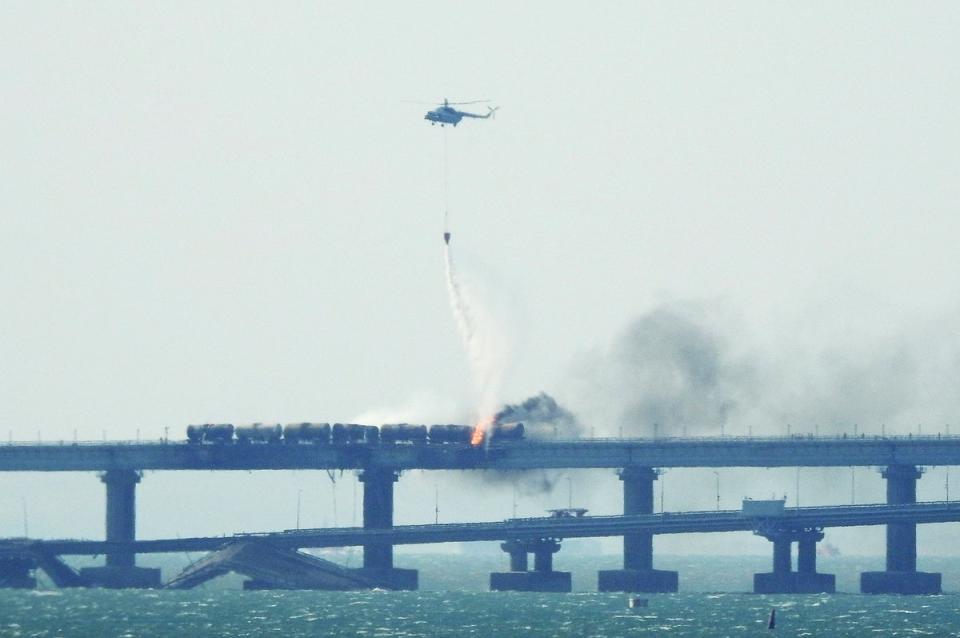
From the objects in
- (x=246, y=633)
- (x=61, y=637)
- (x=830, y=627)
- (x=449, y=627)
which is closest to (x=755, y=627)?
(x=830, y=627)

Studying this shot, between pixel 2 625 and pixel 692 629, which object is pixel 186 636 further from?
pixel 692 629

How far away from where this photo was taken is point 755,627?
648ft

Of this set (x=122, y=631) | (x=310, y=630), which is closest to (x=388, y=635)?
(x=310, y=630)

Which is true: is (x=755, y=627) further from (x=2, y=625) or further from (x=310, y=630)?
(x=2, y=625)

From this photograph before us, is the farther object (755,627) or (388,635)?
(755,627)

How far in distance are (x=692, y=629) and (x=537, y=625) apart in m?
13.4

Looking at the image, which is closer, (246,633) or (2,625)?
(246,633)

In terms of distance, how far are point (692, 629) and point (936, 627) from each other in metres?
20.4

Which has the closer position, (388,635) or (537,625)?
(388,635)

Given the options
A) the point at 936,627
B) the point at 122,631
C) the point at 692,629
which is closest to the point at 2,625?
the point at 122,631

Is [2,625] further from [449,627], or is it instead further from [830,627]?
[830,627]

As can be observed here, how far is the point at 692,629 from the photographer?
194000 mm

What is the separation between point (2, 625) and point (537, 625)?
44635 mm

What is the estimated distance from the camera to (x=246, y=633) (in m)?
186
